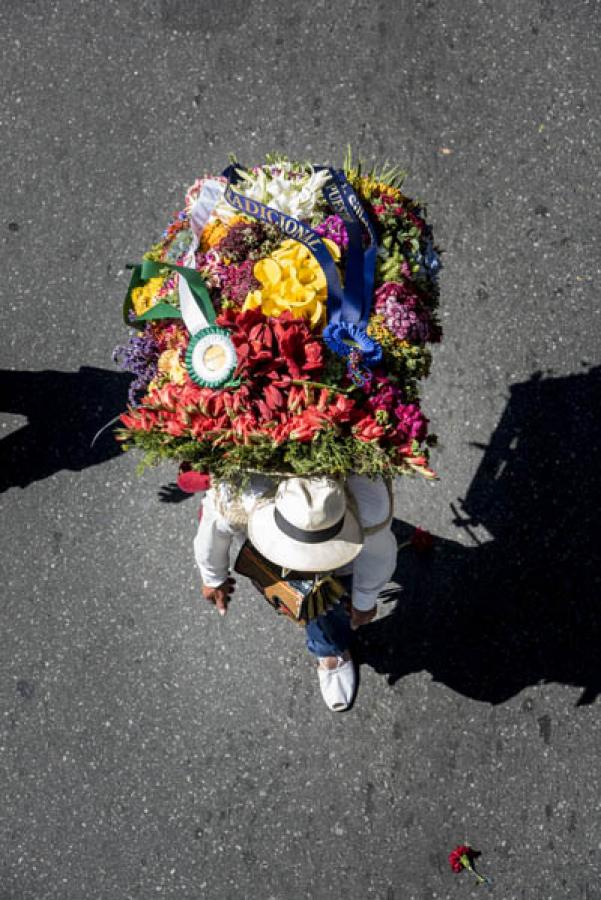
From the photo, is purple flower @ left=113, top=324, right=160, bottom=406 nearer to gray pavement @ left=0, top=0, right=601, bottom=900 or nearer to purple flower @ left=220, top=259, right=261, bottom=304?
purple flower @ left=220, top=259, right=261, bottom=304

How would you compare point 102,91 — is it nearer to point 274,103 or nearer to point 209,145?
point 209,145

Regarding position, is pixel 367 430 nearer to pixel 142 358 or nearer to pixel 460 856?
pixel 142 358

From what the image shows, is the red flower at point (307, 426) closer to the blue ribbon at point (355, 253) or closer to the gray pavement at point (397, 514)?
the blue ribbon at point (355, 253)

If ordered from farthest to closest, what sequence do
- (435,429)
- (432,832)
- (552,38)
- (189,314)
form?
(552,38) < (435,429) < (432,832) < (189,314)

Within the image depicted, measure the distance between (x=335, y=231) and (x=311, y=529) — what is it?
35.6 inches

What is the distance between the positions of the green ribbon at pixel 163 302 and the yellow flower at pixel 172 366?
114 mm

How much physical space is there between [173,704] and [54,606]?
0.75 meters

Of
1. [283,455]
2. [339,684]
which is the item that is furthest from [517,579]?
[283,455]

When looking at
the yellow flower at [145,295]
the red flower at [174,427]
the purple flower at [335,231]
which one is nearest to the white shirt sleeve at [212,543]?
the red flower at [174,427]

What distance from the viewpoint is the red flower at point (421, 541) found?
138 inches

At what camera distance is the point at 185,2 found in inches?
161

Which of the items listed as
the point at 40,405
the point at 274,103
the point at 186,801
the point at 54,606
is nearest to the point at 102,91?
the point at 274,103

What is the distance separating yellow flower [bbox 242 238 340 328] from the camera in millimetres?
2176

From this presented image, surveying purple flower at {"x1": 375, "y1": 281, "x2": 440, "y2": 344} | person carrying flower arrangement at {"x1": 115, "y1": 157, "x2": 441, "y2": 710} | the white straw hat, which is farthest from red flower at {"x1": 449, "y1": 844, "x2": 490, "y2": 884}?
purple flower at {"x1": 375, "y1": 281, "x2": 440, "y2": 344}
